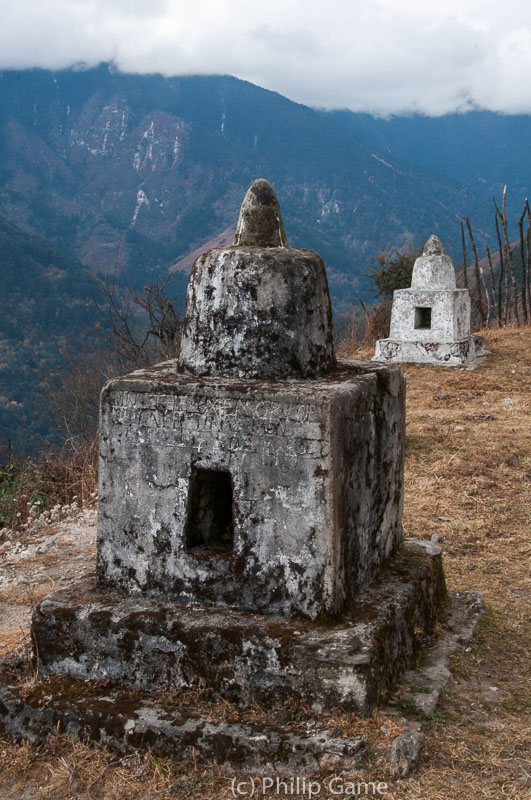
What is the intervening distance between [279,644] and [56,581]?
8.29 ft

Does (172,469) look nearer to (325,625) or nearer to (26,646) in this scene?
(325,625)

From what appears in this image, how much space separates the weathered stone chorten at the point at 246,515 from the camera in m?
3.17

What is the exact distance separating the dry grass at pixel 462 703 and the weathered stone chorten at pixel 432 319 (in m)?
4.85

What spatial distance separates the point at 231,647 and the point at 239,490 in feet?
2.05

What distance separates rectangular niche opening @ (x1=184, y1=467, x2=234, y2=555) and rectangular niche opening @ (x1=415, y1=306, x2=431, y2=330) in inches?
392

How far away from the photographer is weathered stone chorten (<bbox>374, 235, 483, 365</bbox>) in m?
12.8

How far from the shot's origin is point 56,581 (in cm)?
520

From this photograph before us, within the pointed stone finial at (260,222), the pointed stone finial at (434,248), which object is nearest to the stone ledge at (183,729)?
the pointed stone finial at (260,222)

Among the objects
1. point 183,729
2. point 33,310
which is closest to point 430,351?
point 183,729

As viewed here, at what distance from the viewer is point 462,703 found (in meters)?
3.36

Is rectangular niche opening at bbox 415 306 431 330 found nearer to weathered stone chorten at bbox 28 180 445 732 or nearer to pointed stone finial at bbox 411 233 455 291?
pointed stone finial at bbox 411 233 455 291

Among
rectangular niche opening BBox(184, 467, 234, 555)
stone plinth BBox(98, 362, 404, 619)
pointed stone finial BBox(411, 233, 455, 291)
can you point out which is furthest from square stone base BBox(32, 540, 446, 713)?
pointed stone finial BBox(411, 233, 455, 291)

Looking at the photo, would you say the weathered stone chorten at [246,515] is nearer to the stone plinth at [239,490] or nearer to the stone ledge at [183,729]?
the stone plinth at [239,490]

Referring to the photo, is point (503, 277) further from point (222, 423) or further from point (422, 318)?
point (222, 423)
